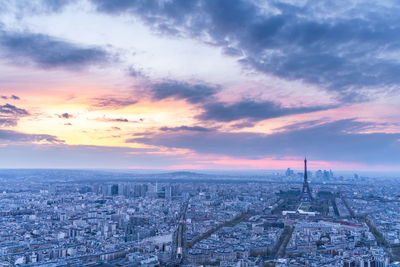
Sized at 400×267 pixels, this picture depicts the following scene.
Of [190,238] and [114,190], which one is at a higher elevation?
[114,190]

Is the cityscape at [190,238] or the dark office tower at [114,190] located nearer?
the cityscape at [190,238]

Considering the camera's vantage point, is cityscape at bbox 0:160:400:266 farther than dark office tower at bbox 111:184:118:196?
No

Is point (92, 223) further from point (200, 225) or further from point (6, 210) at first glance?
point (6, 210)

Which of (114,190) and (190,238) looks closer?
(190,238)

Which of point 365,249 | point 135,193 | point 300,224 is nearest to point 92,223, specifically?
point 300,224

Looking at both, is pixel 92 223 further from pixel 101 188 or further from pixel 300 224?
pixel 101 188

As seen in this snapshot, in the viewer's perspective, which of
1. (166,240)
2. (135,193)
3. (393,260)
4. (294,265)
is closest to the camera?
(294,265)

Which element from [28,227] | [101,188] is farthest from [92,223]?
[101,188]

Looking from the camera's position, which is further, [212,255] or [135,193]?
[135,193]

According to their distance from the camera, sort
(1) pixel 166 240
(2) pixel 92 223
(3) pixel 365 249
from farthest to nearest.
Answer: (2) pixel 92 223, (1) pixel 166 240, (3) pixel 365 249
